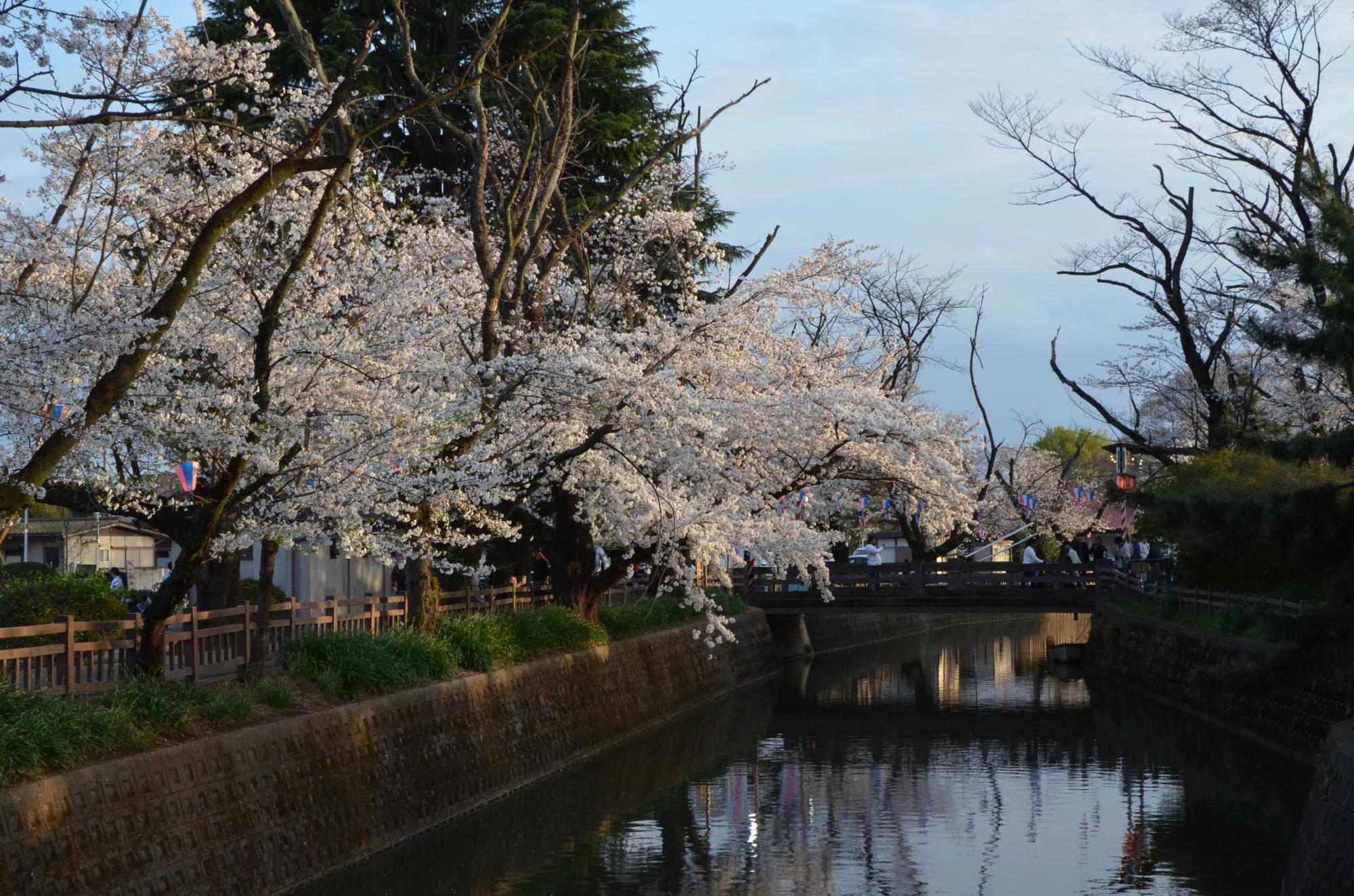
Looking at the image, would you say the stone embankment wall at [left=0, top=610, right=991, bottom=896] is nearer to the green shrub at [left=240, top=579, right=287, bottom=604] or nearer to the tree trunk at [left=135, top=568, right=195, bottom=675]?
the tree trunk at [left=135, top=568, right=195, bottom=675]

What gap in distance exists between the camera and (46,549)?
45.7 meters

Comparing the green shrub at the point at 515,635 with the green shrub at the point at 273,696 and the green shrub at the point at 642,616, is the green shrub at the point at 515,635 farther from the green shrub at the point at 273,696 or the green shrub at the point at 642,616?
the green shrub at the point at 273,696

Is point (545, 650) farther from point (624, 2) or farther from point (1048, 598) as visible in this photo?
point (1048, 598)

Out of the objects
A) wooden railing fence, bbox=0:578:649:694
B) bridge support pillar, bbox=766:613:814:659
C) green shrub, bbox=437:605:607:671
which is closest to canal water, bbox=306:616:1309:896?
green shrub, bbox=437:605:607:671

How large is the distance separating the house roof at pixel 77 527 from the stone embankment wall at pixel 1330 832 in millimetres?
34990

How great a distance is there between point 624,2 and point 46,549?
1119 inches

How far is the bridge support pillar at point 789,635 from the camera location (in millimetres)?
44500

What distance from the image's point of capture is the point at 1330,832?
38.2ft

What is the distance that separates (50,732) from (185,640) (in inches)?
166

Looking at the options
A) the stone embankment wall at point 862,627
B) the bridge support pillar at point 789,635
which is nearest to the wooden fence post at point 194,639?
the bridge support pillar at point 789,635

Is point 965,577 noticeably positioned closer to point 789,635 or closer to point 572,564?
point 789,635

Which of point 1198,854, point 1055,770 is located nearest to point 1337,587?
point 1198,854

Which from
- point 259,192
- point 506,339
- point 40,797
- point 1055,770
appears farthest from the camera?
point 1055,770

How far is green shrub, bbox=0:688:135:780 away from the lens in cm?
1038
